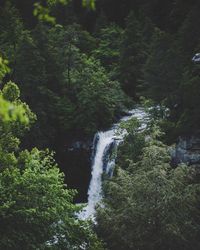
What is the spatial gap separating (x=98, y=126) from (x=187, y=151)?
10.3m

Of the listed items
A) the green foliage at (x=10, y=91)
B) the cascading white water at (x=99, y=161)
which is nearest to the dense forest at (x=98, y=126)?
the green foliage at (x=10, y=91)

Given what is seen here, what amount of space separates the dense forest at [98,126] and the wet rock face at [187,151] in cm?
12

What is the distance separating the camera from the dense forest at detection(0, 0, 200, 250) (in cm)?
1659

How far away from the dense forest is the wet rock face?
0.12 meters

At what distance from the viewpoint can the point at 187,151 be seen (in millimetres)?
25250

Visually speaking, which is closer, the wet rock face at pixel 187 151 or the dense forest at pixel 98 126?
the dense forest at pixel 98 126

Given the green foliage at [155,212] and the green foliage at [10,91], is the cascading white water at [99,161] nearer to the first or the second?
the green foliage at [155,212]

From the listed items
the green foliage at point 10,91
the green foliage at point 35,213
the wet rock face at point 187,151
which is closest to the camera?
the green foliage at point 35,213

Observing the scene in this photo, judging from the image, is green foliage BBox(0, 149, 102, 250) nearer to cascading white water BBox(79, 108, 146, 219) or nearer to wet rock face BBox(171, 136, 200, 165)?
wet rock face BBox(171, 136, 200, 165)

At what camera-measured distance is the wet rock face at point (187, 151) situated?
25000 millimetres

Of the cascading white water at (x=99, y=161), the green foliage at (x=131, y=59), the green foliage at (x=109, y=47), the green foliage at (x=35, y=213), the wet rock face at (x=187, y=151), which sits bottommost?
the green foliage at (x=35, y=213)

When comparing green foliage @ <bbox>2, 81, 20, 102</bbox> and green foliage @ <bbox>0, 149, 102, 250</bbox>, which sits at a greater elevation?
green foliage @ <bbox>2, 81, 20, 102</bbox>

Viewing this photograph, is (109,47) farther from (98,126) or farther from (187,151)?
(187,151)

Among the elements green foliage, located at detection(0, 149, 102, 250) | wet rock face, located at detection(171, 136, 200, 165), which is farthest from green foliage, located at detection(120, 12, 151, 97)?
green foliage, located at detection(0, 149, 102, 250)
